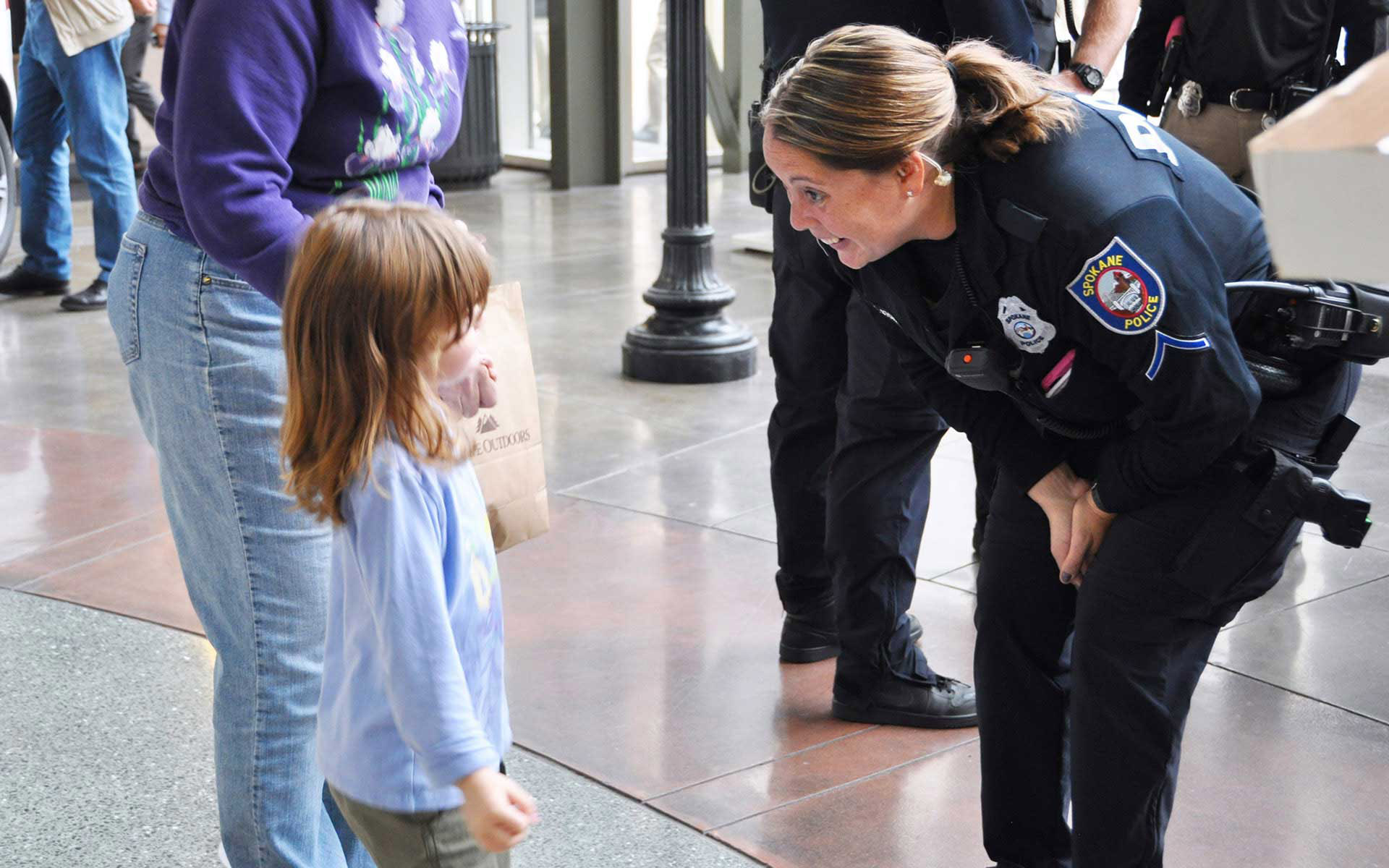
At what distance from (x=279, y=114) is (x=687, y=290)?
420 centimetres

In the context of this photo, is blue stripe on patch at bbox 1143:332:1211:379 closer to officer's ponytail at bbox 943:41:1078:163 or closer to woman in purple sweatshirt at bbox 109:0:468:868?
officer's ponytail at bbox 943:41:1078:163

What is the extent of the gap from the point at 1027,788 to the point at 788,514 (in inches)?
47.0

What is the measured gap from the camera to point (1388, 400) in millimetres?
5578

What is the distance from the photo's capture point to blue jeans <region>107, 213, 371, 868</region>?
2.05 m

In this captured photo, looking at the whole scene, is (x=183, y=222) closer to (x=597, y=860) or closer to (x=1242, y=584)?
(x=597, y=860)

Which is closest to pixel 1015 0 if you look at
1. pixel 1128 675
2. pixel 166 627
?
pixel 1128 675

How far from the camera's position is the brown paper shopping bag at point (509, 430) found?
221cm

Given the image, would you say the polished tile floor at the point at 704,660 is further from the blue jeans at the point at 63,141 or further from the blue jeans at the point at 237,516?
the blue jeans at the point at 63,141

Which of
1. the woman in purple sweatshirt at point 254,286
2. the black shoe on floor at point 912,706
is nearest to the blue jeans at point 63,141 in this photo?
the black shoe on floor at point 912,706

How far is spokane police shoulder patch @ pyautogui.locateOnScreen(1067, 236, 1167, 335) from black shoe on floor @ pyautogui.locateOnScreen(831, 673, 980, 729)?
4.61 ft

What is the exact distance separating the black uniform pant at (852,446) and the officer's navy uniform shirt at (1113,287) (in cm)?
84

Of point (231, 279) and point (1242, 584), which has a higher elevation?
point (231, 279)

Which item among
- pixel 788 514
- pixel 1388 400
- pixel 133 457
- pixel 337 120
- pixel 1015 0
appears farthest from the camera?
pixel 1388 400

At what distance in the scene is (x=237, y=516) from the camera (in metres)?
2.06
